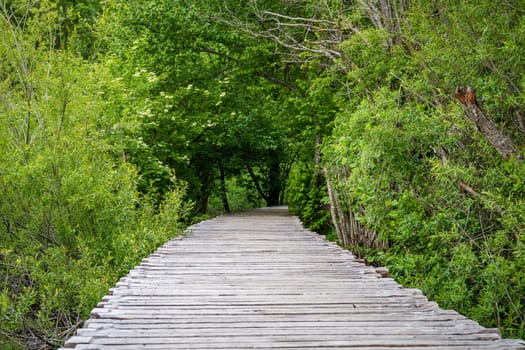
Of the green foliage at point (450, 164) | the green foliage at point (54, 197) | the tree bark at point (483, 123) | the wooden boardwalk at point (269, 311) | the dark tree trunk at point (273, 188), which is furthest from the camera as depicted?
the dark tree trunk at point (273, 188)

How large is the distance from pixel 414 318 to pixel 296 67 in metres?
12.5

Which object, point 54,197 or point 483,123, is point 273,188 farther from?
point 483,123

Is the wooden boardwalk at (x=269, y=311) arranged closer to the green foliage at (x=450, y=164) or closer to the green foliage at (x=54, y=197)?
the green foliage at (x=450, y=164)

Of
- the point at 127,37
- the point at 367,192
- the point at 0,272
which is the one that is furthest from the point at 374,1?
the point at 127,37

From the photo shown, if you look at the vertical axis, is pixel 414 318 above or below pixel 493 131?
below

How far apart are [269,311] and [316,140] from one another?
33.2ft

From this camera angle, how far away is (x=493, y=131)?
5191 mm

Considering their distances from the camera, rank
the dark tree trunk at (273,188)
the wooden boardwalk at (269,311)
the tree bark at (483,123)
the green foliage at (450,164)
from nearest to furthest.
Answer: the wooden boardwalk at (269,311)
the tree bark at (483,123)
the green foliage at (450,164)
the dark tree trunk at (273,188)

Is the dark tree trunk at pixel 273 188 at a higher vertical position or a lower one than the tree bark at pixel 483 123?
lower

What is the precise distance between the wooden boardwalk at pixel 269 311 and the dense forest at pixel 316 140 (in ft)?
3.96

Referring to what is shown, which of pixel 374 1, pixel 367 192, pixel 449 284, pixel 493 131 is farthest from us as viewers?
pixel 374 1

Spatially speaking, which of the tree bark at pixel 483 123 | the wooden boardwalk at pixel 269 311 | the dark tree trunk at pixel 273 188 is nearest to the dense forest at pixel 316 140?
the tree bark at pixel 483 123

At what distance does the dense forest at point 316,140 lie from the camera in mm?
5867

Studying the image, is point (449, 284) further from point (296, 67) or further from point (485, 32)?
point (296, 67)
